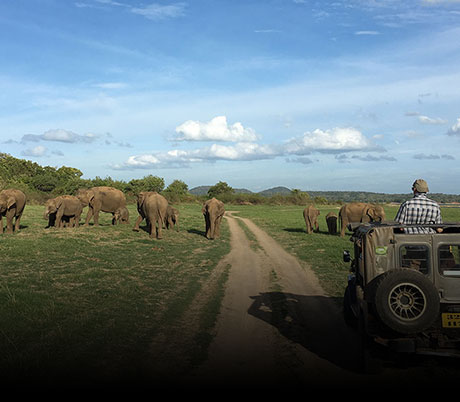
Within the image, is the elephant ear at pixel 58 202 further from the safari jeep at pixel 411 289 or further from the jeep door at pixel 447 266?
the jeep door at pixel 447 266

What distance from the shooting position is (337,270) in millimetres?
16453

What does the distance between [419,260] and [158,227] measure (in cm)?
1904

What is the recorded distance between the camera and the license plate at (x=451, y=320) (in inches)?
256

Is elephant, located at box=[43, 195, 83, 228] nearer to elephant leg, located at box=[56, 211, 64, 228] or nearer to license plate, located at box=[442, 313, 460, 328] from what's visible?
elephant leg, located at box=[56, 211, 64, 228]

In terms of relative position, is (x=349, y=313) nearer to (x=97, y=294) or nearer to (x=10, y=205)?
(x=97, y=294)

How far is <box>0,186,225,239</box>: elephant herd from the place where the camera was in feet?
77.2

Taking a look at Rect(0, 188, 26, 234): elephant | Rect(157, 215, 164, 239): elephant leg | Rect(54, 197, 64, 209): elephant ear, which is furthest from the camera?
Rect(54, 197, 64, 209): elephant ear

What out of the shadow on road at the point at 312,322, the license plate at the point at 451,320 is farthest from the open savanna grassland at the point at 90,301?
the license plate at the point at 451,320

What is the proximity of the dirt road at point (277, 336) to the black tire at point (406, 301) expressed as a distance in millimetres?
1098

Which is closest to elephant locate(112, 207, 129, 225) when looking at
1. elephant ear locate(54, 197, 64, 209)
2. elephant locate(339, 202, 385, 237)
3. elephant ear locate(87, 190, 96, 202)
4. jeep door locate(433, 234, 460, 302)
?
elephant ear locate(87, 190, 96, 202)

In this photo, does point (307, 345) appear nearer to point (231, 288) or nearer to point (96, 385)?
point (96, 385)

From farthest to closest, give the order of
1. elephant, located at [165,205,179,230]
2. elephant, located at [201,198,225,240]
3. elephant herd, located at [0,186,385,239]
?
elephant, located at [165,205,179,230] → elephant, located at [201,198,225,240] → elephant herd, located at [0,186,385,239]

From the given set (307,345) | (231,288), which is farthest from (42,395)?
(231,288)

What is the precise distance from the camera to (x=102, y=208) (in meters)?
29.6
